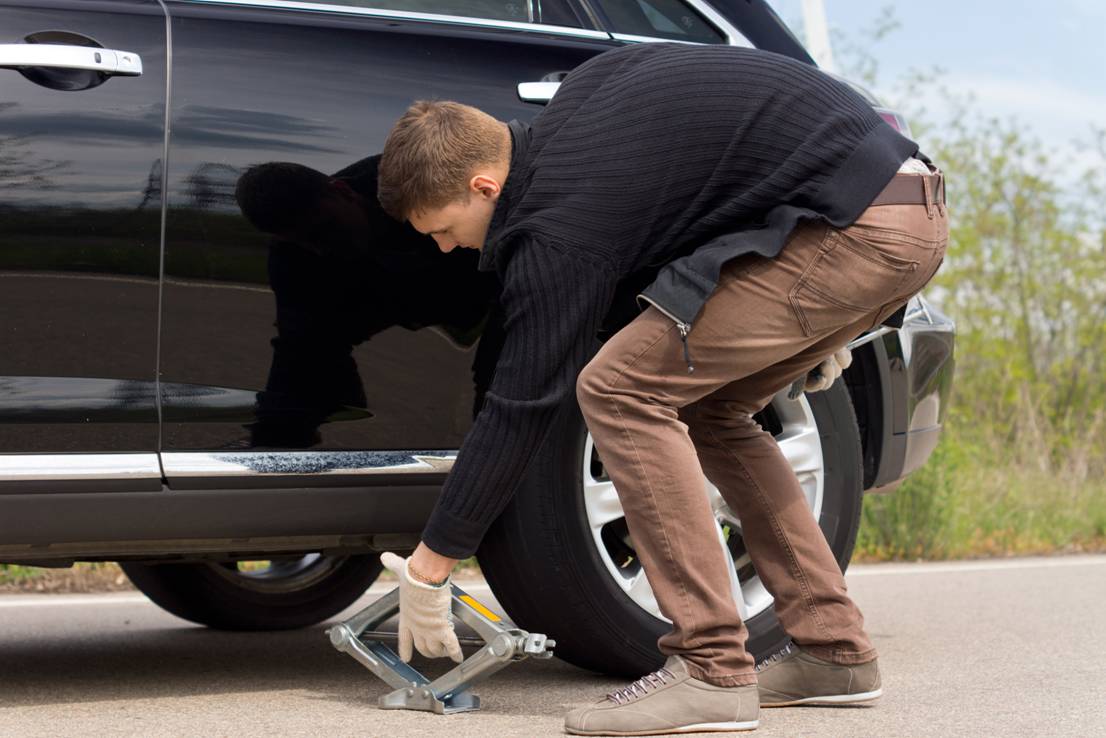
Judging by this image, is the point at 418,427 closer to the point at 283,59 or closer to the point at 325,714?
the point at 325,714

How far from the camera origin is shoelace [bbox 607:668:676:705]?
2633 millimetres

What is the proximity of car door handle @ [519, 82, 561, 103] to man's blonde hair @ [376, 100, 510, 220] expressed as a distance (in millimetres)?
446

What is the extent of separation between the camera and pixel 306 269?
2.88m

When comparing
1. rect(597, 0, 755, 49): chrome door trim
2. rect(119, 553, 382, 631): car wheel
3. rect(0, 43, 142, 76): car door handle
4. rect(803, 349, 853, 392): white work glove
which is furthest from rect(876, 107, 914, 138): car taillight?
rect(119, 553, 382, 631): car wheel

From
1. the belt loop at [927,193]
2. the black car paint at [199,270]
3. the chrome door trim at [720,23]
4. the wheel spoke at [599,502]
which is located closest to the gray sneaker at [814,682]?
the wheel spoke at [599,502]

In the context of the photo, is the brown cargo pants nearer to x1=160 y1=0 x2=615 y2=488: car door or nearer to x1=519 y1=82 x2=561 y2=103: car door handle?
x1=160 y1=0 x2=615 y2=488: car door

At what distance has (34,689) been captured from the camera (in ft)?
10.5

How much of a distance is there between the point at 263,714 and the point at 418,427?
643mm

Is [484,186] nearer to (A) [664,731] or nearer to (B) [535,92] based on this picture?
(B) [535,92]

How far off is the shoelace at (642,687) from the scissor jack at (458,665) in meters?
0.19

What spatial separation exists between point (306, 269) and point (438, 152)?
44 centimetres

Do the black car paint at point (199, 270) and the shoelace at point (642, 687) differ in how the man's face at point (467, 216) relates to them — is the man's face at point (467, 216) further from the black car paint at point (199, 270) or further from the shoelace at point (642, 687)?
the shoelace at point (642, 687)

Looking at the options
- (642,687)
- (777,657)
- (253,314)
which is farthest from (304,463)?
(777,657)

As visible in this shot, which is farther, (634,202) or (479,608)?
(479,608)
